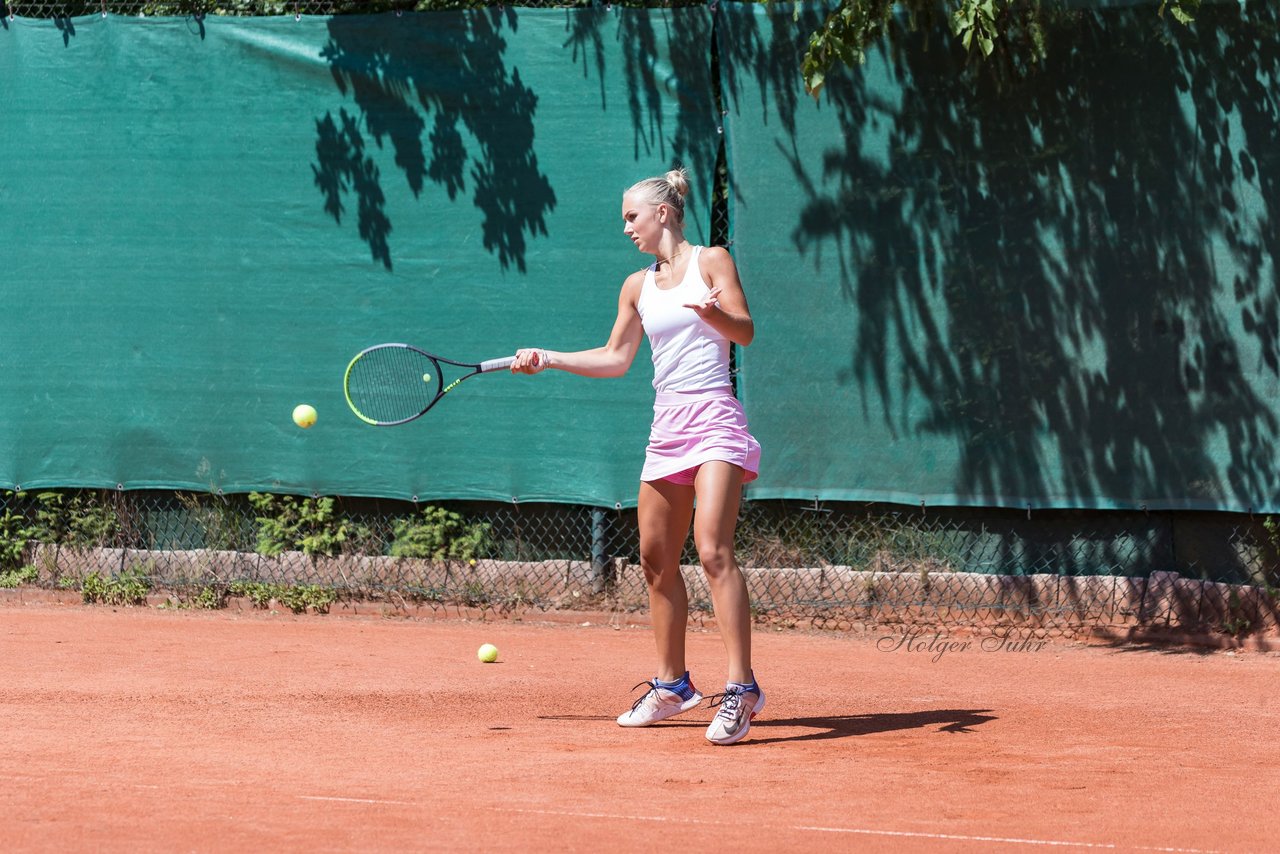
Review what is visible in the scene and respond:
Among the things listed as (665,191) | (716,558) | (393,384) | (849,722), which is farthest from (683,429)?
(393,384)

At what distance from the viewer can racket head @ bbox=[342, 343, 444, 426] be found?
6688mm

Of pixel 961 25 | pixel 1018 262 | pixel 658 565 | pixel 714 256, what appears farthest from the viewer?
pixel 1018 262

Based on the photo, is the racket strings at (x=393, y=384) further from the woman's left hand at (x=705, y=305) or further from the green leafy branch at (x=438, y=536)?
the woman's left hand at (x=705, y=305)

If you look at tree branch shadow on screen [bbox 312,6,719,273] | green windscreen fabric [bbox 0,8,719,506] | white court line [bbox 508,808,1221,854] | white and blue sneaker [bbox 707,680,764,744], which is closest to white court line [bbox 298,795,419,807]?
white court line [bbox 508,808,1221,854]

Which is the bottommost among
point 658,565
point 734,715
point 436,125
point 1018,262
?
point 734,715

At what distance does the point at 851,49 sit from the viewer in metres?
6.54

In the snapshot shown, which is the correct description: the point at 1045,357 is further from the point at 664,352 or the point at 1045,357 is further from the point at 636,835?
the point at 636,835

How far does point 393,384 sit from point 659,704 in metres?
2.30

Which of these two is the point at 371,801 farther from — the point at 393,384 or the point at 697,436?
the point at 393,384

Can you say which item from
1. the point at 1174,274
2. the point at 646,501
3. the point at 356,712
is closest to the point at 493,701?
the point at 356,712

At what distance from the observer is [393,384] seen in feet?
22.0

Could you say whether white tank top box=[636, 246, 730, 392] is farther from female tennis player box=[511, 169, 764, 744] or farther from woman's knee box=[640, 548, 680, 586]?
woman's knee box=[640, 548, 680, 586]

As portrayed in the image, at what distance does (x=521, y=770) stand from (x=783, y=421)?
323 cm

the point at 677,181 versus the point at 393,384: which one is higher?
the point at 677,181
